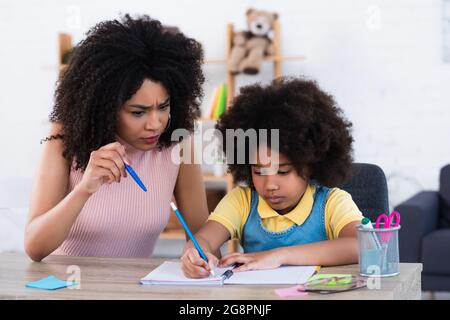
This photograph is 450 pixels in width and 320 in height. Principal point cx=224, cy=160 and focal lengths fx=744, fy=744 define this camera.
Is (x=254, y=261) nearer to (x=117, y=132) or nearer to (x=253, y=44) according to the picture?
(x=117, y=132)

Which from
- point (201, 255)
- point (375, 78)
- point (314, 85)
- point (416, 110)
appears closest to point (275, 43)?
point (375, 78)

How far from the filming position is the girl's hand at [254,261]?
1423mm

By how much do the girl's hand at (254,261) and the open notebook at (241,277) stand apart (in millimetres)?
14

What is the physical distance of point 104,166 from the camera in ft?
4.79

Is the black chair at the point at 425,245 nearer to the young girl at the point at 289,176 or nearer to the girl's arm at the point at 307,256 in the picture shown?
the young girl at the point at 289,176

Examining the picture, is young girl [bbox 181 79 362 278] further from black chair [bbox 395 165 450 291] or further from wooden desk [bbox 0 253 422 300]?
black chair [bbox 395 165 450 291]

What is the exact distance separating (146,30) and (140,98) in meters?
0.19

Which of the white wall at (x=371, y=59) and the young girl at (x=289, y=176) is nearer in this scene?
the young girl at (x=289, y=176)

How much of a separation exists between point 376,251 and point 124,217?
2.10 feet

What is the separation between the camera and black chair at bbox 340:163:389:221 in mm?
1847

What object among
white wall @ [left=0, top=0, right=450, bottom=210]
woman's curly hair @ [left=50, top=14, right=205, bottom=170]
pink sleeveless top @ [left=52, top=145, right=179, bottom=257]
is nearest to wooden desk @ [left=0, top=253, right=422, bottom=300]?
pink sleeveless top @ [left=52, top=145, right=179, bottom=257]

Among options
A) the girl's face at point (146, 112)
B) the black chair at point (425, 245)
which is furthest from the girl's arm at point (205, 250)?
the black chair at point (425, 245)

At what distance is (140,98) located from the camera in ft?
5.28
